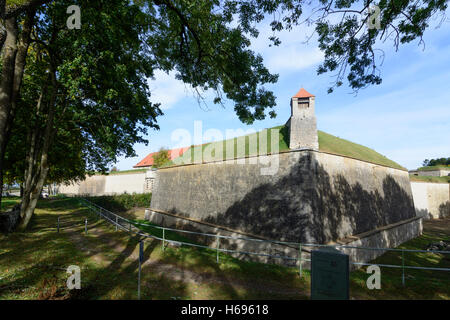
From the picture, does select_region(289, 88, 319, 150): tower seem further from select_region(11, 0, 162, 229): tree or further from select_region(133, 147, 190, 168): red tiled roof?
select_region(133, 147, 190, 168): red tiled roof

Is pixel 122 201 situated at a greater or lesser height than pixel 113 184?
lesser

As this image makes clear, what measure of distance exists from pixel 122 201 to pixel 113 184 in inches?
410

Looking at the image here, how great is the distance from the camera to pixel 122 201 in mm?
29453

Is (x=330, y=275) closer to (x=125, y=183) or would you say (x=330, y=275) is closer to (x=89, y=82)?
(x=89, y=82)

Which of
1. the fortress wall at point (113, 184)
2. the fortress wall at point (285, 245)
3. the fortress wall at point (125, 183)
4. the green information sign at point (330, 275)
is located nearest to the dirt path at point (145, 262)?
the fortress wall at point (285, 245)

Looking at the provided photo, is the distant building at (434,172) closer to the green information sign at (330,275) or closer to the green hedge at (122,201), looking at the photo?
the green information sign at (330,275)

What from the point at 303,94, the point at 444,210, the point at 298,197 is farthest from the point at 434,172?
the point at 298,197

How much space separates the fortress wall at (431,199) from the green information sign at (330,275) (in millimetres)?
31300

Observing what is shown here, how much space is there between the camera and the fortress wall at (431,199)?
1056 inches

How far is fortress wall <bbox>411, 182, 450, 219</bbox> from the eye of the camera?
26812mm

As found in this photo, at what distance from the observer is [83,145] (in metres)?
15.2

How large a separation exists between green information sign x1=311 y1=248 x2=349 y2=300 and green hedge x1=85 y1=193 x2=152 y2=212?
2982 centimetres

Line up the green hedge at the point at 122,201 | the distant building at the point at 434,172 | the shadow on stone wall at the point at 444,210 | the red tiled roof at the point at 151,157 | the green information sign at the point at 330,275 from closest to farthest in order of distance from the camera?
the green information sign at the point at 330,275 < the green hedge at the point at 122,201 < the shadow on stone wall at the point at 444,210 < the distant building at the point at 434,172 < the red tiled roof at the point at 151,157

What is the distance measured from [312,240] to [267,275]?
319cm
